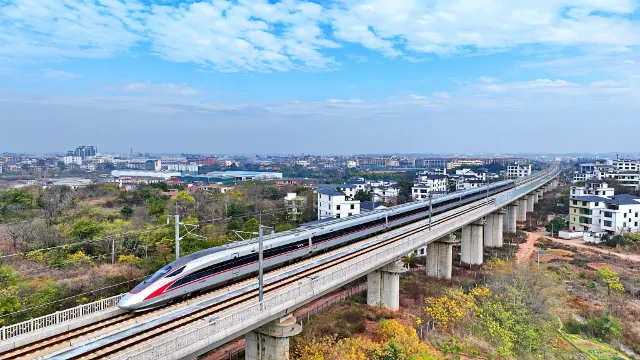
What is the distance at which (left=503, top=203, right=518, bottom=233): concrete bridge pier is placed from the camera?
239 feet

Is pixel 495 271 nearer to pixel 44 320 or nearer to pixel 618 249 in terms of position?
pixel 618 249

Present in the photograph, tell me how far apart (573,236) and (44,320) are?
225 feet

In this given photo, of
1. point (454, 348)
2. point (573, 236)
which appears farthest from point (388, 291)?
point (573, 236)

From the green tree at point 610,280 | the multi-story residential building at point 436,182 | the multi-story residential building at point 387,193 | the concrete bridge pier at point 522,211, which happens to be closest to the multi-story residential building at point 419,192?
the multi-story residential building at point 387,193

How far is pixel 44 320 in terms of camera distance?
17750mm

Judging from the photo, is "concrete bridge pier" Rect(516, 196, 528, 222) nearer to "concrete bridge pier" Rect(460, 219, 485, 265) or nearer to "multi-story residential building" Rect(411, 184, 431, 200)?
"multi-story residential building" Rect(411, 184, 431, 200)

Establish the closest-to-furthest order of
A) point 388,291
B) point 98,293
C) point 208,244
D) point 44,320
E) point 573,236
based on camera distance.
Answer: point 44,320, point 98,293, point 388,291, point 208,244, point 573,236

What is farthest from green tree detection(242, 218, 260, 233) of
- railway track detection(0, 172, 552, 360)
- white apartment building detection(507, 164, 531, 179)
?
white apartment building detection(507, 164, 531, 179)

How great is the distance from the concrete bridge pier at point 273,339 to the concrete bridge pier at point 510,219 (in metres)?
63.3

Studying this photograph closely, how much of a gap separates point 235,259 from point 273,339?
531cm

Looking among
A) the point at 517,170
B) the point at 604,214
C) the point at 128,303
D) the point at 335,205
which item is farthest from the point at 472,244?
the point at 517,170

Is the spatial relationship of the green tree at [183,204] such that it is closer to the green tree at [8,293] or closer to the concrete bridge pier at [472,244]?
the green tree at [8,293]

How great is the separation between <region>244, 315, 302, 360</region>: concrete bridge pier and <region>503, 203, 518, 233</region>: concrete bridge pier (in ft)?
208

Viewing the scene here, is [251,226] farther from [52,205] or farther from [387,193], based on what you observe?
[387,193]
